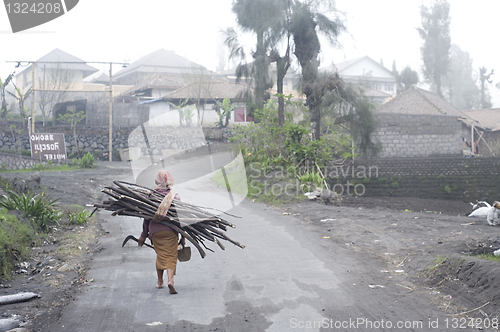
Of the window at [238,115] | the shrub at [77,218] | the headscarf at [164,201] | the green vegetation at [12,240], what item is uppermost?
the window at [238,115]

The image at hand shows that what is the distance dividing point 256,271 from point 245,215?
5.49 metres

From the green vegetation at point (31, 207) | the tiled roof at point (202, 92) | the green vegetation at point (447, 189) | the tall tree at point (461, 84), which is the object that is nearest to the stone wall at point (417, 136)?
the green vegetation at point (447, 189)

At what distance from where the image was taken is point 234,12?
22672mm

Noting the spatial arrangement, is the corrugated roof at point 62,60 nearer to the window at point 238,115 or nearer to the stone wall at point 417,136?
the window at point 238,115

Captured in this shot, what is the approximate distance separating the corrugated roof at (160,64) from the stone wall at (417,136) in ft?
112

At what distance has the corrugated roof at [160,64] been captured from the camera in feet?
182

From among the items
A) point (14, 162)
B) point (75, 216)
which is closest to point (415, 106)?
point (14, 162)

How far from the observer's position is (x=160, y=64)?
5862 centimetres

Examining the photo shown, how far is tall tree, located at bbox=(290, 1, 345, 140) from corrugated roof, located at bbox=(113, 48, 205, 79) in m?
36.1

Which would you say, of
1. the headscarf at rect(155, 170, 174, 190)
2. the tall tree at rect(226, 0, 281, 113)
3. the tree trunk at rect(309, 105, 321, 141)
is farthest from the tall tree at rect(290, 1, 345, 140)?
the headscarf at rect(155, 170, 174, 190)

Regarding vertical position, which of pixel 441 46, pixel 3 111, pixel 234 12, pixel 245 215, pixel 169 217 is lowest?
pixel 245 215

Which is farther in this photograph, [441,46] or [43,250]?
[441,46]

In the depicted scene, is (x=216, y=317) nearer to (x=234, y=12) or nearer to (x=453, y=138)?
(x=234, y=12)

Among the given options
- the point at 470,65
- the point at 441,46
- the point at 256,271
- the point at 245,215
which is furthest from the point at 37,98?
the point at 470,65
